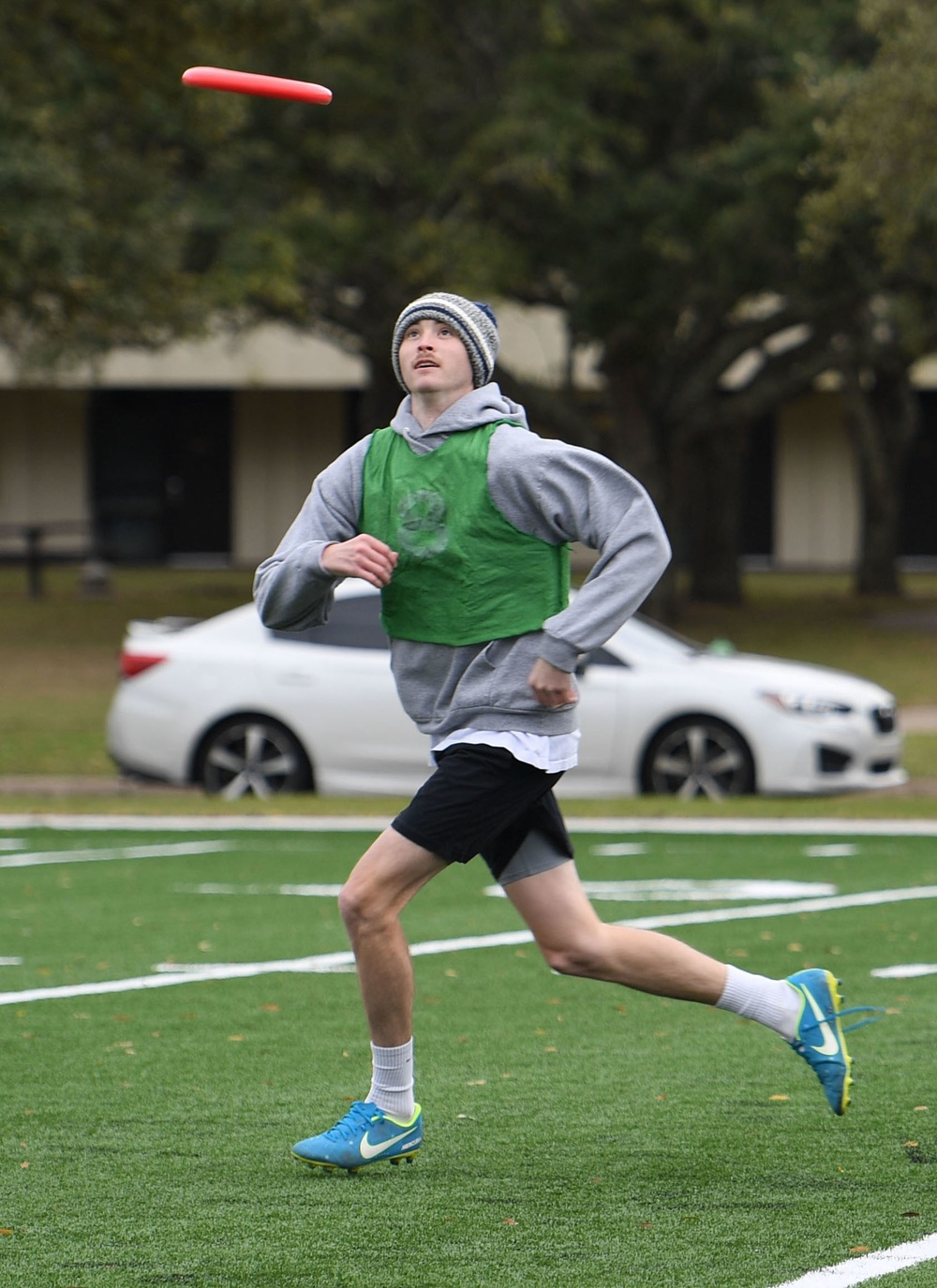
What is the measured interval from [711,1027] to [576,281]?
1897cm

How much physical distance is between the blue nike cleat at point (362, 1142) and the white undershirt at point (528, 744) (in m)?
0.83

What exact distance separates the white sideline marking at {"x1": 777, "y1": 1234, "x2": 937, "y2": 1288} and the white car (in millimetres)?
9269

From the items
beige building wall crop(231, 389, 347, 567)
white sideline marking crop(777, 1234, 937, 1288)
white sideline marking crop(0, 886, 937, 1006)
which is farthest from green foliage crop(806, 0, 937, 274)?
beige building wall crop(231, 389, 347, 567)

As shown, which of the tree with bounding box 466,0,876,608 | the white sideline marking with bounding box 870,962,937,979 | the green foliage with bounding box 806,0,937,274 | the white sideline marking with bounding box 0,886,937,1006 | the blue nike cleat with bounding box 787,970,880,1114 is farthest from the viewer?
the tree with bounding box 466,0,876,608

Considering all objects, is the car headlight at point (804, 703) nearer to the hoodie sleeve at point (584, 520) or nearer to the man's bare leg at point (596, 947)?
the man's bare leg at point (596, 947)

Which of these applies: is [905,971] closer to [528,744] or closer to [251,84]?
[528,744]

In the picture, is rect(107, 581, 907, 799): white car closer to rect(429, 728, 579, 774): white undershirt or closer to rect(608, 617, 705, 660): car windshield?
rect(608, 617, 705, 660): car windshield

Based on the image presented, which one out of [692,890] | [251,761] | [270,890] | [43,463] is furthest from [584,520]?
[43,463]

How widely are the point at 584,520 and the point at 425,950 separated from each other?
397 centimetres

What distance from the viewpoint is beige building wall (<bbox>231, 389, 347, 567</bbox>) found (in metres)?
49.0

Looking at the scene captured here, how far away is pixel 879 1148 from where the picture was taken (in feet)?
17.1

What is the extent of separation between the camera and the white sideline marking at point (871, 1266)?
410 centimetres

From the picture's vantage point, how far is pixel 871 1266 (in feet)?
13.8

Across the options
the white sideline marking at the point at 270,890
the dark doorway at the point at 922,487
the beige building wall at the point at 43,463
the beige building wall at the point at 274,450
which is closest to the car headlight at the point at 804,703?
the white sideline marking at the point at 270,890
